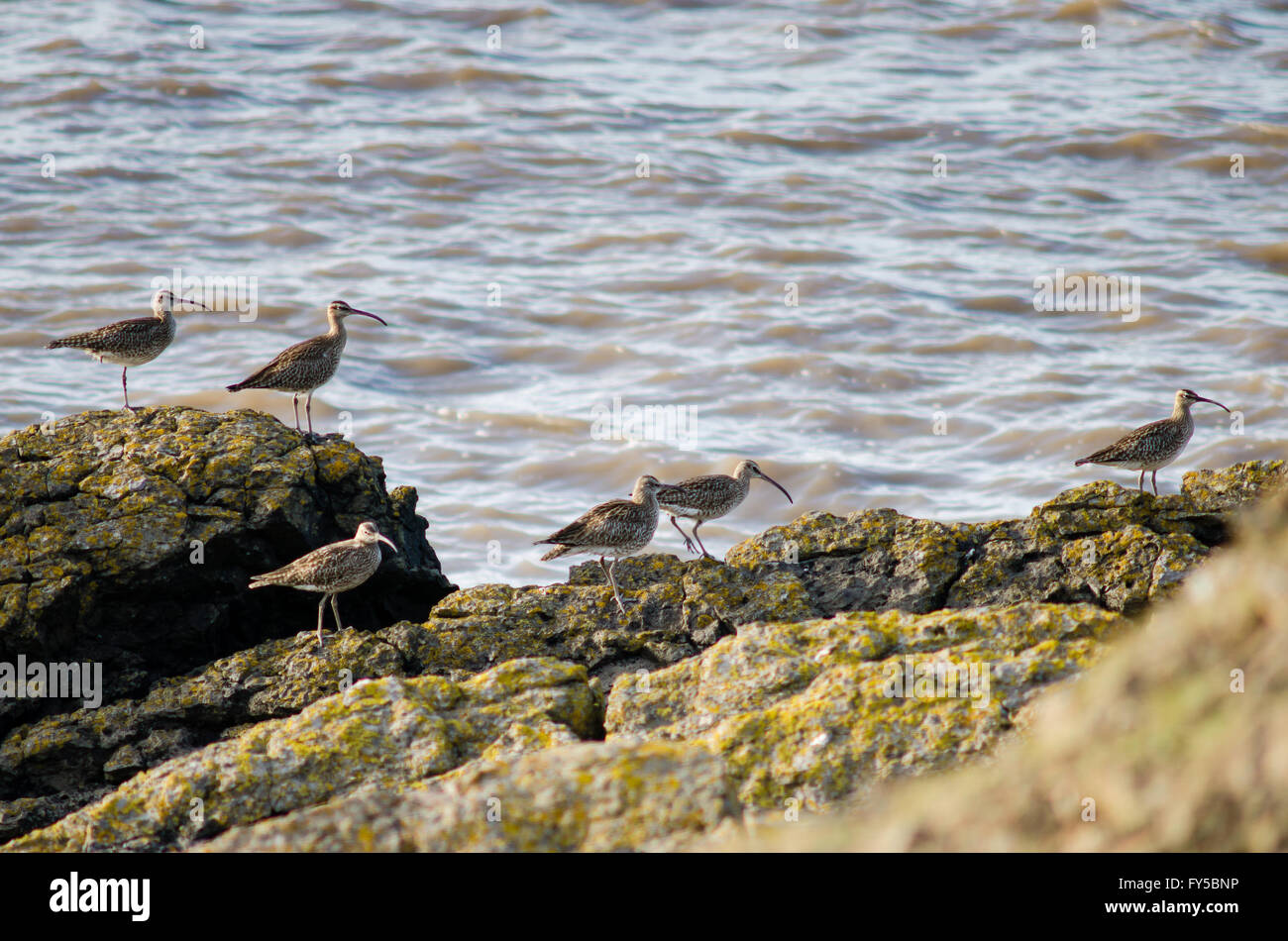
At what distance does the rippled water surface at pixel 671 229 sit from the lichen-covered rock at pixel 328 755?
30.6 feet

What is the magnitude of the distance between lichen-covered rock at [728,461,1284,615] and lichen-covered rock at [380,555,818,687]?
24 cm

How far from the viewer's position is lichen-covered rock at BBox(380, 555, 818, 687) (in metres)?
8.38

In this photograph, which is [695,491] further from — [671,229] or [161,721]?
[671,229]

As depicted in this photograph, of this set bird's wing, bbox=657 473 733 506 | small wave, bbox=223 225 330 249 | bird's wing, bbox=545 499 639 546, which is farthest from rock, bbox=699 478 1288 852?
small wave, bbox=223 225 330 249

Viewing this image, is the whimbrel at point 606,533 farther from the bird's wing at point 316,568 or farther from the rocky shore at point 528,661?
the bird's wing at point 316,568

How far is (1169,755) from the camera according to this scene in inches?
169

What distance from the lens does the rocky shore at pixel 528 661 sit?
210 inches

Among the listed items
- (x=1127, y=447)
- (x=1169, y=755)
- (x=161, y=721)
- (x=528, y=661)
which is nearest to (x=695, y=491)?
(x=1127, y=447)

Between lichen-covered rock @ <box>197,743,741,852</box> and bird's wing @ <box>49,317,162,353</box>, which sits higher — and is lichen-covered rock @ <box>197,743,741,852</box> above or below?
below

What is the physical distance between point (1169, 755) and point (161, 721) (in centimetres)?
598

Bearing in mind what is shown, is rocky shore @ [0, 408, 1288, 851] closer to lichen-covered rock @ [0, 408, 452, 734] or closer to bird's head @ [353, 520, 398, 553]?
lichen-covered rock @ [0, 408, 452, 734]
